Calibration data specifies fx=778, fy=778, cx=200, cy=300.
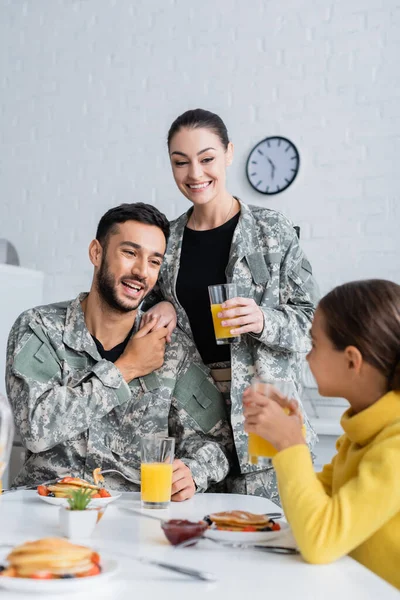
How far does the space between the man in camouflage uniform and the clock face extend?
1.88 metres

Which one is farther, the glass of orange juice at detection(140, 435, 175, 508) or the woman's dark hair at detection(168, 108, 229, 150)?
the woman's dark hair at detection(168, 108, 229, 150)

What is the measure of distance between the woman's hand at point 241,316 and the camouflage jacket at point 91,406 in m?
0.20

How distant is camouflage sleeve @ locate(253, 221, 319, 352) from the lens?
6.90 ft

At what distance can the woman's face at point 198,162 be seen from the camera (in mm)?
2312

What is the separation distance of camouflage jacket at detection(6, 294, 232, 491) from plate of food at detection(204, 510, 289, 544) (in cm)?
56

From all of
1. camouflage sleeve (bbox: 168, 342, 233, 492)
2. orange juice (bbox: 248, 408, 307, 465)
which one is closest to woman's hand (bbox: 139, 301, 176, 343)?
camouflage sleeve (bbox: 168, 342, 233, 492)

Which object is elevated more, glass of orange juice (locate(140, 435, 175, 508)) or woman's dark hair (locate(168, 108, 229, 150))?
woman's dark hair (locate(168, 108, 229, 150))

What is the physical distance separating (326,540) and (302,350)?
114 centimetres

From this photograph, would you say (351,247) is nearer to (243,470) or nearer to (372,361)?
(243,470)

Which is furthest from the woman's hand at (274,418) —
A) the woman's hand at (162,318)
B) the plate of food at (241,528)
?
the woman's hand at (162,318)

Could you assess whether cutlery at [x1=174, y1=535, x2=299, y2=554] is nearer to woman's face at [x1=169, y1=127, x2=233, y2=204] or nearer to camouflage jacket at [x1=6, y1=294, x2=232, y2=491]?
camouflage jacket at [x1=6, y1=294, x2=232, y2=491]

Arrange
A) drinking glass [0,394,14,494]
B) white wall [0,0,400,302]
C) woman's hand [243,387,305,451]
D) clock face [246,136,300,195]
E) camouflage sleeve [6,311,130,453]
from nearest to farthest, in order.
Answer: drinking glass [0,394,14,494] → woman's hand [243,387,305,451] → camouflage sleeve [6,311,130,453] → white wall [0,0,400,302] → clock face [246,136,300,195]

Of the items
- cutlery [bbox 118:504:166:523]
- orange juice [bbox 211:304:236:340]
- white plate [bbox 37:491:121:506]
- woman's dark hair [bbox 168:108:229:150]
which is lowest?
cutlery [bbox 118:504:166:523]

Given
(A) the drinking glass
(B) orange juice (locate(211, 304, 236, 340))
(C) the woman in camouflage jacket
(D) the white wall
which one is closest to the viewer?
(A) the drinking glass
